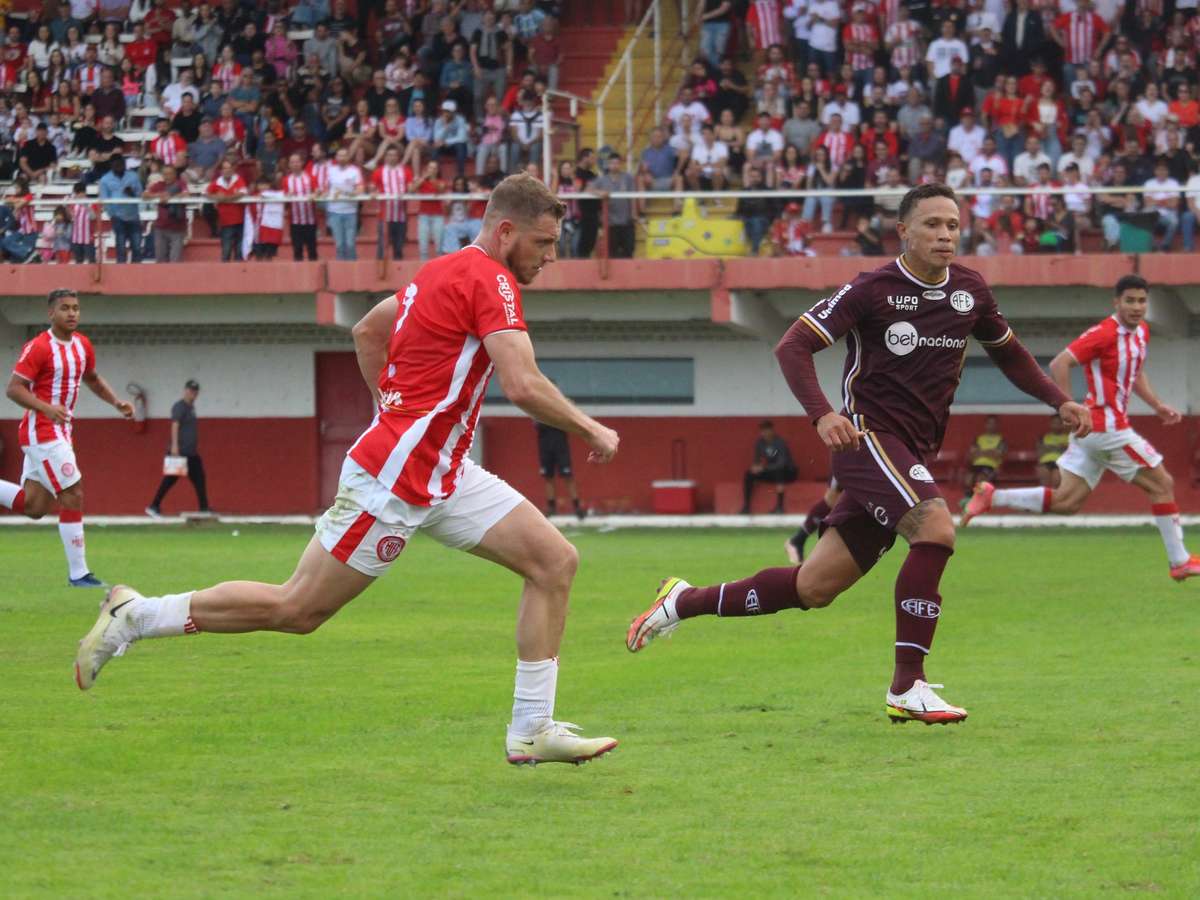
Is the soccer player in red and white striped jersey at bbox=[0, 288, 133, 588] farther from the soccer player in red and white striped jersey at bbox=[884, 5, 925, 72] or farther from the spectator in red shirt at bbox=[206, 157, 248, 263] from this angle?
the soccer player in red and white striped jersey at bbox=[884, 5, 925, 72]

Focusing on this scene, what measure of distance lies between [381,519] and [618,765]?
1.35 m

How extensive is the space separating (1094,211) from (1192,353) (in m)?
4.21

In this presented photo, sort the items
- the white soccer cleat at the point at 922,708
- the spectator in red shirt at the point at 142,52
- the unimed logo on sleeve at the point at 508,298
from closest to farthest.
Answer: the unimed logo on sleeve at the point at 508,298 < the white soccer cleat at the point at 922,708 < the spectator in red shirt at the point at 142,52

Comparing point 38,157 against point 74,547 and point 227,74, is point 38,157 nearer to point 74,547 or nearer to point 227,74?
point 227,74

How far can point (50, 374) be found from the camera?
50.0ft

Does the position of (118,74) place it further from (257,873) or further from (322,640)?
(257,873)

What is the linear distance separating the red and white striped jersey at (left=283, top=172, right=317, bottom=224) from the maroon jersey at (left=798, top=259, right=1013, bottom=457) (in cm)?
1962

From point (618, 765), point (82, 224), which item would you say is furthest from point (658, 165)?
point (618, 765)

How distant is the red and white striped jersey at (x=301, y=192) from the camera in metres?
27.0

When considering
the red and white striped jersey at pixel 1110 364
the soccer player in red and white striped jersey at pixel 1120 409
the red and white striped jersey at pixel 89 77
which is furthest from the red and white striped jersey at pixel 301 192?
the red and white striped jersey at pixel 1110 364

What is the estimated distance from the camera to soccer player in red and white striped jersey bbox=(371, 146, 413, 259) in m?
26.6

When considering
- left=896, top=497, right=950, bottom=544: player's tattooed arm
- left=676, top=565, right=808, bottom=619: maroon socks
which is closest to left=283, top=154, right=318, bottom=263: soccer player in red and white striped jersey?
left=676, top=565, right=808, bottom=619: maroon socks

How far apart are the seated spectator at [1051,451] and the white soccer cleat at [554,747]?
66.6ft

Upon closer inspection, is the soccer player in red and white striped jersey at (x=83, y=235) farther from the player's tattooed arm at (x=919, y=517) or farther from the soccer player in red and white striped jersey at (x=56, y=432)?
the player's tattooed arm at (x=919, y=517)
